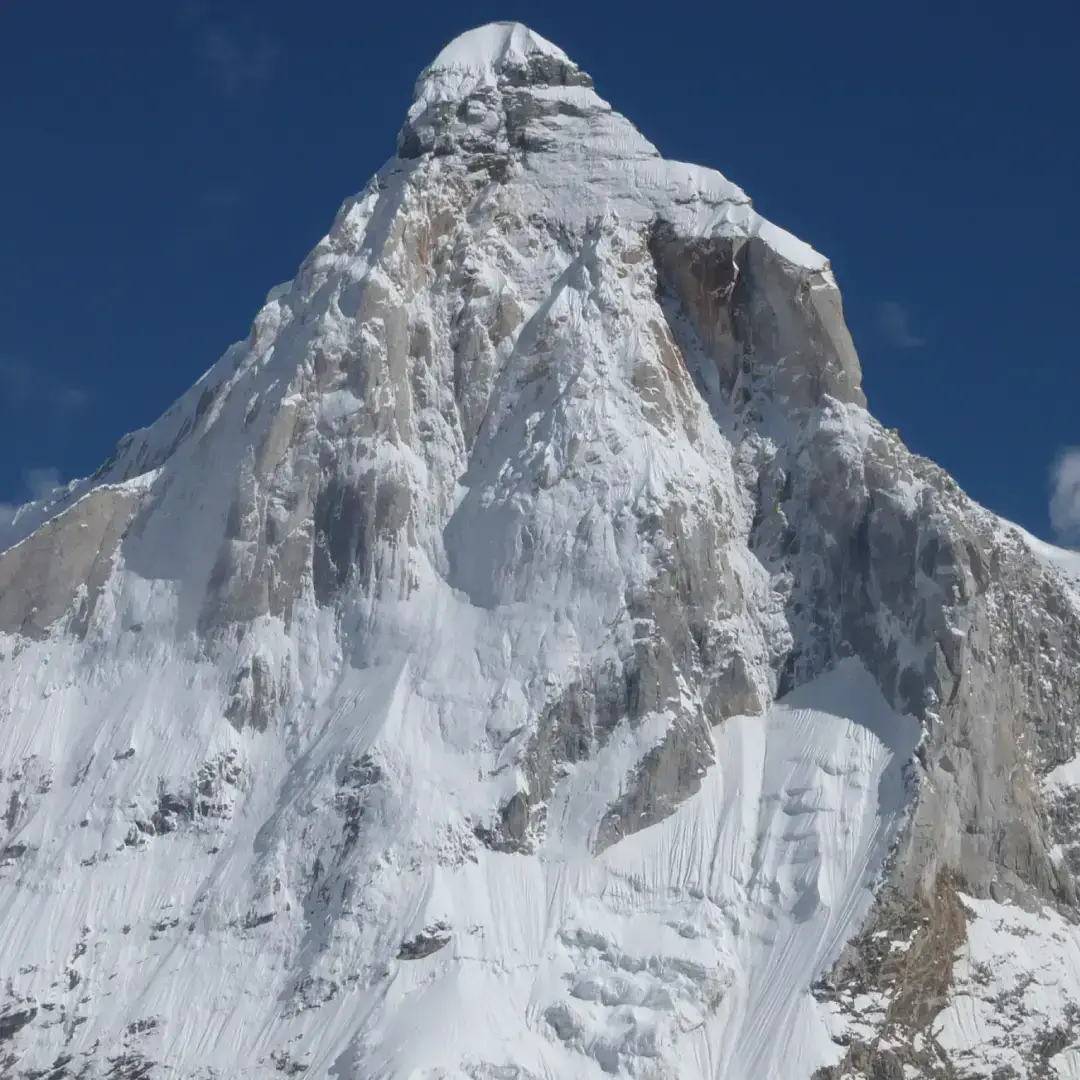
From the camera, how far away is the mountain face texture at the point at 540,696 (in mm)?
111125

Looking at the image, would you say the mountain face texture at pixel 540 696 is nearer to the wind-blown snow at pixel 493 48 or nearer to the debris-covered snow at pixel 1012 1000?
the debris-covered snow at pixel 1012 1000

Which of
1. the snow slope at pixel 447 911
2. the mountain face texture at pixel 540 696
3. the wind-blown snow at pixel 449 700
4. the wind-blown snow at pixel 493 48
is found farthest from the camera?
the wind-blown snow at pixel 493 48

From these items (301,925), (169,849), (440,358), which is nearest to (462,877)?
(301,925)

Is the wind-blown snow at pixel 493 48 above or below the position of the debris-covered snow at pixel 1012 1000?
above

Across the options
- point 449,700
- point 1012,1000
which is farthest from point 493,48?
point 1012,1000

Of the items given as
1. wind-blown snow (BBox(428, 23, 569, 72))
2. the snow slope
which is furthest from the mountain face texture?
wind-blown snow (BBox(428, 23, 569, 72))

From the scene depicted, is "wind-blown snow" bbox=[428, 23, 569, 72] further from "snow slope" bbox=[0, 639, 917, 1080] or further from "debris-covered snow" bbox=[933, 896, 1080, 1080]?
"debris-covered snow" bbox=[933, 896, 1080, 1080]

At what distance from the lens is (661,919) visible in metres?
114

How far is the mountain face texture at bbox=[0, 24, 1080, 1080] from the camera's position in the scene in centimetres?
11112

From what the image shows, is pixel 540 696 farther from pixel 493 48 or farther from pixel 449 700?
pixel 493 48

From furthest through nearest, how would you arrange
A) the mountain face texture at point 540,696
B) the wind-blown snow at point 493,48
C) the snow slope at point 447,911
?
the wind-blown snow at point 493,48 < the mountain face texture at point 540,696 < the snow slope at point 447,911

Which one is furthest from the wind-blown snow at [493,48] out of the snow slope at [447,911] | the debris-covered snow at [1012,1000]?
the debris-covered snow at [1012,1000]

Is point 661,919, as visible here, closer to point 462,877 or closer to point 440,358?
point 462,877

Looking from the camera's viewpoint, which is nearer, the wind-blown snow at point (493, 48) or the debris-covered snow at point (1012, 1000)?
the debris-covered snow at point (1012, 1000)
